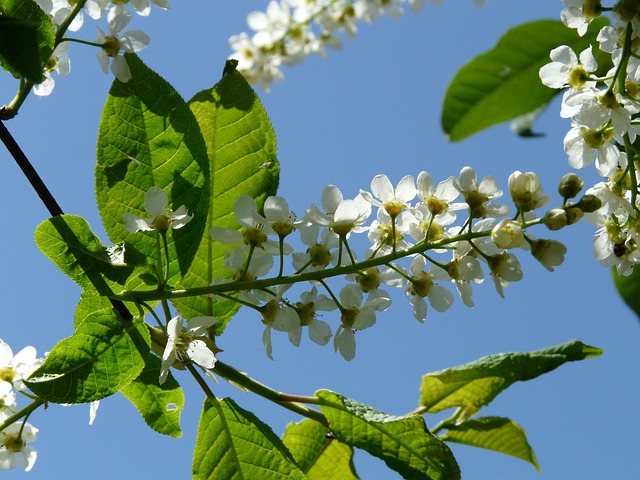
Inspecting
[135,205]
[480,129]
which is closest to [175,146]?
[135,205]

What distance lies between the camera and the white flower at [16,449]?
159 cm

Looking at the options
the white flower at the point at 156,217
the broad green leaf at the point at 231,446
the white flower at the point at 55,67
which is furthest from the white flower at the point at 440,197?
the white flower at the point at 55,67

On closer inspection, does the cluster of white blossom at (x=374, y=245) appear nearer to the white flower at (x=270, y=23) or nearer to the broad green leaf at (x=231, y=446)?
the broad green leaf at (x=231, y=446)

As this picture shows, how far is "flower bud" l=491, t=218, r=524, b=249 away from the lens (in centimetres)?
106

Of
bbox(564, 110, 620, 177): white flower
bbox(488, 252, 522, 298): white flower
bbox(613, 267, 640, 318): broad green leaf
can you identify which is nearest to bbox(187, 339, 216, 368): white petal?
bbox(488, 252, 522, 298): white flower

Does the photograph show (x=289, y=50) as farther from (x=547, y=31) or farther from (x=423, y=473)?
(x=423, y=473)

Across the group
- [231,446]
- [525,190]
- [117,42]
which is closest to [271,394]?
[231,446]

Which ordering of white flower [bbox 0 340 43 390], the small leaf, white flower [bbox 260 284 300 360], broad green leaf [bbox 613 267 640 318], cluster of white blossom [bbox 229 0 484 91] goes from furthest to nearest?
1. cluster of white blossom [bbox 229 0 484 91]
2. broad green leaf [bbox 613 267 640 318]
3. white flower [bbox 0 340 43 390]
4. white flower [bbox 260 284 300 360]
5. the small leaf

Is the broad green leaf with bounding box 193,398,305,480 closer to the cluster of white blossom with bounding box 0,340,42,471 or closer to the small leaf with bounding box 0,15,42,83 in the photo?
the cluster of white blossom with bounding box 0,340,42,471

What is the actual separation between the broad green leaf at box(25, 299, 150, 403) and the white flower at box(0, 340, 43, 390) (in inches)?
18.8

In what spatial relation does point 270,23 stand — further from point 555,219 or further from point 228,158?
point 555,219

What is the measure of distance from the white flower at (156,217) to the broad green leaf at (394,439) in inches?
16.6

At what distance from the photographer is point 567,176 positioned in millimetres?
1100

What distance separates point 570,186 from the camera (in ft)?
3.60
